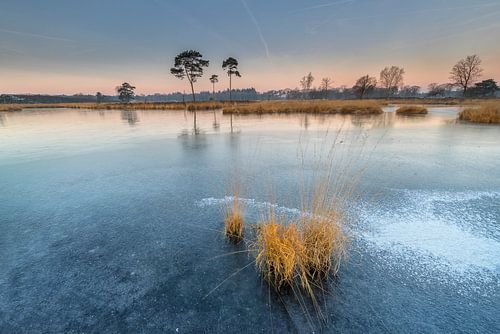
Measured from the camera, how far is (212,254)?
2.78m

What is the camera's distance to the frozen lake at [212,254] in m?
1.97

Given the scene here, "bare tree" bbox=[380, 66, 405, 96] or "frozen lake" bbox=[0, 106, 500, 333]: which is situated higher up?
"bare tree" bbox=[380, 66, 405, 96]

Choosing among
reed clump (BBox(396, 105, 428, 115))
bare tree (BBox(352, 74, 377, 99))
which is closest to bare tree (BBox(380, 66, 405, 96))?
bare tree (BBox(352, 74, 377, 99))

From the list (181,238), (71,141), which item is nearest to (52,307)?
(181,238)

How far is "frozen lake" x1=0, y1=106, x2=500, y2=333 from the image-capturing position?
197cm

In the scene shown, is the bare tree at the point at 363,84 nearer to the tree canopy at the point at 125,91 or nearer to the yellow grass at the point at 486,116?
the yellow grass at the point at 486,116

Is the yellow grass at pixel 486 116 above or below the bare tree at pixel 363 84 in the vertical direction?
below

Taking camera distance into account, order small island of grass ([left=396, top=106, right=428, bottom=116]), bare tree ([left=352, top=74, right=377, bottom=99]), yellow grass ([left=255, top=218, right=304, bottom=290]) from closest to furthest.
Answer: yellow grass ([left=255, top=218, right=304, bottom=290]), small island of grass ([left=396, top=106, right=428, bottom=116]), bare tree ([left=352, top=74, right=377, bottom=99])

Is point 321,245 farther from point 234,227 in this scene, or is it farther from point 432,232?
point 432,232

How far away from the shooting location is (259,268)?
100 inches

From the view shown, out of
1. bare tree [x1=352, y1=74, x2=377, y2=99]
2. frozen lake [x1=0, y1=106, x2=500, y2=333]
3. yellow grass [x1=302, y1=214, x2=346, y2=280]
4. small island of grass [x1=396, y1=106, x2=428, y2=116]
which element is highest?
bare tree [x1=352, y1=74, x2=377, y2=99]

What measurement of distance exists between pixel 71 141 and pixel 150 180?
752 centimetres

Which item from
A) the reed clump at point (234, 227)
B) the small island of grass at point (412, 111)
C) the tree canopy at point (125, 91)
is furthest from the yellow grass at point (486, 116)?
the tree canopy at point (125, 91)

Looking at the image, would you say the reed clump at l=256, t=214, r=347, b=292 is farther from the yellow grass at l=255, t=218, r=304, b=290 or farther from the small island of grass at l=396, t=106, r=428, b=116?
the small island of grass at l=396, t=106, r=428, b=116
